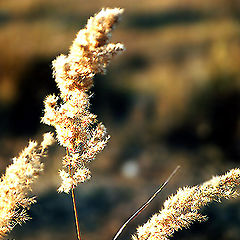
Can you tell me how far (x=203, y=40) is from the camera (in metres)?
2.96

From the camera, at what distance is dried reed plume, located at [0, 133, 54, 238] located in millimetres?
432

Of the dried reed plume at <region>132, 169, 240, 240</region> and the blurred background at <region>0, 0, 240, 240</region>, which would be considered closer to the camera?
the dried reed plume at <region>132, 169, 240, 240</region>

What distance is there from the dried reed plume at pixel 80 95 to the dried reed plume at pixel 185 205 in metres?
0.12

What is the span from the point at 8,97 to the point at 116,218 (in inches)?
46.8

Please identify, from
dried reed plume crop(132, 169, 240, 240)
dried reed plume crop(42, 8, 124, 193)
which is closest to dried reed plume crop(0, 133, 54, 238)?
dried reed plume crop(42, 8, 124, 193)

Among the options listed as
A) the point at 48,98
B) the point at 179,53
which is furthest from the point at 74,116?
the point at 179,53

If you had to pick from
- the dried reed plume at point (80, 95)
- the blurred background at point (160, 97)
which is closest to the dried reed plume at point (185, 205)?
the dried reed plume at point (80, 95)

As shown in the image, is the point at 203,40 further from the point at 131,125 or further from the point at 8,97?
the point at 8,97

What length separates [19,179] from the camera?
429 mm

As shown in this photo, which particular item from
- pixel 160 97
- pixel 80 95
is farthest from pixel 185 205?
pixel 160 97

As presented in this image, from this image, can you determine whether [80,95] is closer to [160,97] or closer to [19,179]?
[19,179]

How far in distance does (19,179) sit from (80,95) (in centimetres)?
13

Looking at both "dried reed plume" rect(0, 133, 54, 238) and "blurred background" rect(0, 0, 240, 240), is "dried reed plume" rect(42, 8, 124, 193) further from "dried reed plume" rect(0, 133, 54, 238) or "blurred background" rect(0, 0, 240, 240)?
"blurred background" rect(0, 0, 240, 240)

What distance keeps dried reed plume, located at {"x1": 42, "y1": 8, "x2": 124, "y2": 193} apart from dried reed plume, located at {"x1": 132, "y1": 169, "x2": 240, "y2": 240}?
12cm
